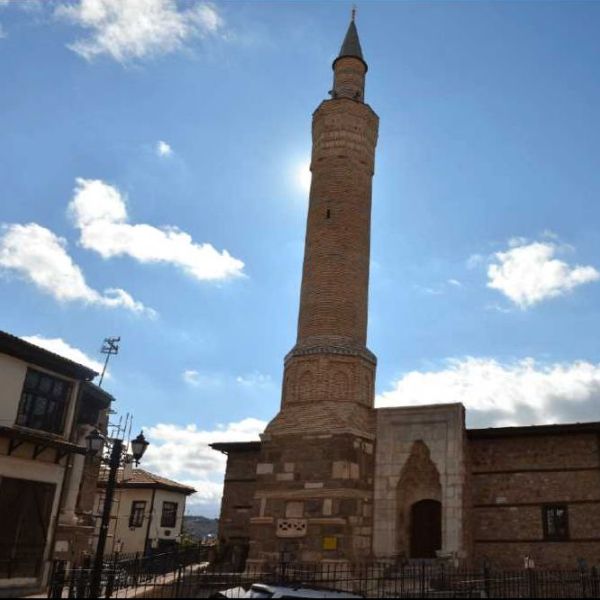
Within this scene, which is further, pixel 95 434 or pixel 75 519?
pixel 75 519

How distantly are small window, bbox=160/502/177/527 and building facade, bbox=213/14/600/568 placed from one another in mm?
14750

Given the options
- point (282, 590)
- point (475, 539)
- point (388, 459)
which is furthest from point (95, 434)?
point (475, 539)

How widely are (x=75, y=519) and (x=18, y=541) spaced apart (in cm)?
238

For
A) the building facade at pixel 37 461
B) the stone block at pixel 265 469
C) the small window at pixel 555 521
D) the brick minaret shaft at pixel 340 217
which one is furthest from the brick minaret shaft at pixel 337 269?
the building facade at pixel 37 461

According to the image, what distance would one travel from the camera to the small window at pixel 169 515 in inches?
1355

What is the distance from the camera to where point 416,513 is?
1892cm

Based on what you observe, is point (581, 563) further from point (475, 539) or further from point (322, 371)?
point (322, 371)

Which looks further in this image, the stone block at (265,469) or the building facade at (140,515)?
the building facade at (140,515)

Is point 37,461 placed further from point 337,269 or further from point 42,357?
point 337,269

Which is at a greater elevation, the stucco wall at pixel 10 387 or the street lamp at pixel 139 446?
the stucco wall at pixel 10 387

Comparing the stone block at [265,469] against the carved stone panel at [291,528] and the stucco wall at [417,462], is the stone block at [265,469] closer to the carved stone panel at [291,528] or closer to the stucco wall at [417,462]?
the carved stone panel at [291,528]

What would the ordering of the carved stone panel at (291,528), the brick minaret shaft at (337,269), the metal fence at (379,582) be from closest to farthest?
the metal fence at (379,582) → the carved stone panel at (291,528) → the brick minaret shaft at (337,269)

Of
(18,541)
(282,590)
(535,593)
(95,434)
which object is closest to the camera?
(282,590)

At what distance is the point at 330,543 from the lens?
17391 millimetres
